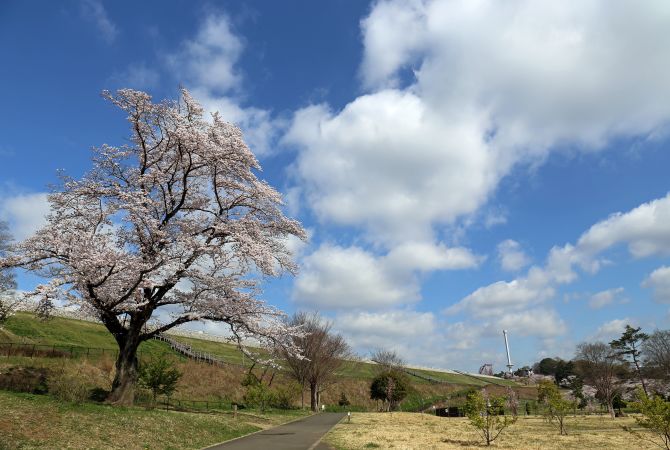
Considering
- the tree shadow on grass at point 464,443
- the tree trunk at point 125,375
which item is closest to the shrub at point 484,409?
the tree shadow on grass at point 464,443

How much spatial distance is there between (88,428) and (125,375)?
6922mm

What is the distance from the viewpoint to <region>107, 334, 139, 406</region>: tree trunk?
63.1 feet

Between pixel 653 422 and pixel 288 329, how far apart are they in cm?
1490

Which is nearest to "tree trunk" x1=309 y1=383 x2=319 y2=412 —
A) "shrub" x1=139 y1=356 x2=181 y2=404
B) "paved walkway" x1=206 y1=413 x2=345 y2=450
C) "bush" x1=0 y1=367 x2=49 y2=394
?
"shrub" x1=139 y1=356 x2=181 y2=404

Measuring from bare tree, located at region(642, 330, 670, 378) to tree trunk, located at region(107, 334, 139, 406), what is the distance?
63180 millimetres

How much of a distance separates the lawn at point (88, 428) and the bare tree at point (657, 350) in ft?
204

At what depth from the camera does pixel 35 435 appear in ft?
37.1

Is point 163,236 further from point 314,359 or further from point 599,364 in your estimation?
point 599,364

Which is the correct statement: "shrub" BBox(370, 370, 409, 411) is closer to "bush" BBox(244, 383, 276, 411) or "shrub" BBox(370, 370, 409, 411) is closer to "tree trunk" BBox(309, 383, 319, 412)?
"tree trunk" BBox(309, 383, 319, 412)

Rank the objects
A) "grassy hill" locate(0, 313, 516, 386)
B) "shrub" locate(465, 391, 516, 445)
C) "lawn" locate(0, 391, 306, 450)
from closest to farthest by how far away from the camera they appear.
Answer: "lawn" locate(0, 391, 306, 450)
"shrub" locate(465, 391, 516, 445)
"grassy hill" locate(0, 313, 516, 386)

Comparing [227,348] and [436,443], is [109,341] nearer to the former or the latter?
[227,348]

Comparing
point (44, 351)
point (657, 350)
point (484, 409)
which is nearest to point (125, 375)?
point (484, 409)

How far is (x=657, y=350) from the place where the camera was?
5981 centimetres

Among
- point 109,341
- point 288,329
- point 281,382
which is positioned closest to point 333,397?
point 281,382
